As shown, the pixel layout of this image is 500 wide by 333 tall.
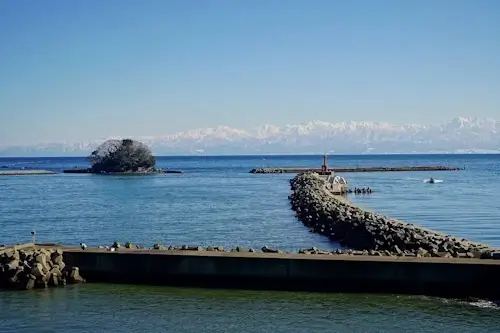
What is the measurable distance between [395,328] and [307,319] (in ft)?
5.63

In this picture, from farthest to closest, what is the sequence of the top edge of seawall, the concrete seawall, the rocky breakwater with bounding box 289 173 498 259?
the rocky breakwater with bounding box 289 173 498 259, the top edge of seawall, the concrete seawall

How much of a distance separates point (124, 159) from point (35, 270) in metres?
94.7

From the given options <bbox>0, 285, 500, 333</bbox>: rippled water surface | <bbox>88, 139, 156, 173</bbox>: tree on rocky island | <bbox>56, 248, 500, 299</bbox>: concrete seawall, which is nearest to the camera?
<bbox>0, 285, 500, 333</bbox>: rippled water surface

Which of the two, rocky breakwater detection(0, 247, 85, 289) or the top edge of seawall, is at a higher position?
A: the top edge of seawall

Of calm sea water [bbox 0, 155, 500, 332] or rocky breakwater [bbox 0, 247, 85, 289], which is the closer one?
calm sea water [bbox 0, 155, 500, 332]

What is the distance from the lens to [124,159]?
110125 mm

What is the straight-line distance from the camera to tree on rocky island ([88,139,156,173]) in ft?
362

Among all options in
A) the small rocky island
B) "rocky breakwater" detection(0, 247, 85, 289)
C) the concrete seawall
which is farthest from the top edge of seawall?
the small rocky island

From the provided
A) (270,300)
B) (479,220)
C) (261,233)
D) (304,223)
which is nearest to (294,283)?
Answer: (270,300)

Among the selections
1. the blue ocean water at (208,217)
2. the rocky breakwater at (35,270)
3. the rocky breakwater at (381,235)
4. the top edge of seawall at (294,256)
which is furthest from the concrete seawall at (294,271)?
the blue ocean water at (208,217)

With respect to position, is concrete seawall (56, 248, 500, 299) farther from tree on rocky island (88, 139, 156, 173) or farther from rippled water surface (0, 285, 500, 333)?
tree on rocky island (88, 139, 156, 173)

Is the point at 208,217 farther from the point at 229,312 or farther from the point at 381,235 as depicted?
the point at 229,312

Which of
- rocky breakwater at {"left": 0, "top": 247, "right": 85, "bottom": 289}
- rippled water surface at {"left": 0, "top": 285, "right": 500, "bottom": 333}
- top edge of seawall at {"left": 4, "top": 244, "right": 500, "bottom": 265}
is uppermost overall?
top edge of seawall at {"left": 4, "top": 244, "right": 500, "bottom": 265}

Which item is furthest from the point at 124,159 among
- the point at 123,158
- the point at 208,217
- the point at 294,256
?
the point at 294,256
